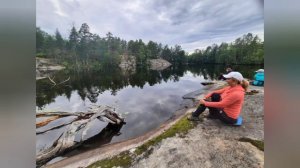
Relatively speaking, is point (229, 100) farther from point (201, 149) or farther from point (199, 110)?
point (201, 149)

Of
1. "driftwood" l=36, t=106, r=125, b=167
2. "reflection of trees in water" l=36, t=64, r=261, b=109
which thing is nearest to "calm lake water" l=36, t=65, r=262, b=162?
"reflection of trees in water" l=36, t=64, r=261, b=109

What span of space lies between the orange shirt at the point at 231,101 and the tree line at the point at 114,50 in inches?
14.8

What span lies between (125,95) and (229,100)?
10.9ft

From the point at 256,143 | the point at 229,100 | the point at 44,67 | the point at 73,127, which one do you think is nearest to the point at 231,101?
the point at 229,100

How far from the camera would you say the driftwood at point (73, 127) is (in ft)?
8.40

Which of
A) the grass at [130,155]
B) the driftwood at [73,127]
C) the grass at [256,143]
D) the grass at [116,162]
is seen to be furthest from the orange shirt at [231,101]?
the driftwood at [73,127]

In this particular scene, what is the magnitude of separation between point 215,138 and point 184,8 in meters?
1.65

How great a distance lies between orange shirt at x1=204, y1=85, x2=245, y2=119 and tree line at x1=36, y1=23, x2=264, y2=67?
1.24 ft

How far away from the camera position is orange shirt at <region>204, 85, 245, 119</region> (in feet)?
7.32

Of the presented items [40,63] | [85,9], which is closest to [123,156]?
[40,63]

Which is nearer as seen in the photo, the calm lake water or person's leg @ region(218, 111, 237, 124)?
person's leg @ region(218, 111, 237, 124)

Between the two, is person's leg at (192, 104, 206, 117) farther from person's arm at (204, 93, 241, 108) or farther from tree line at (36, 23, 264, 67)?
tree line at (36, 23, 264, 67)
